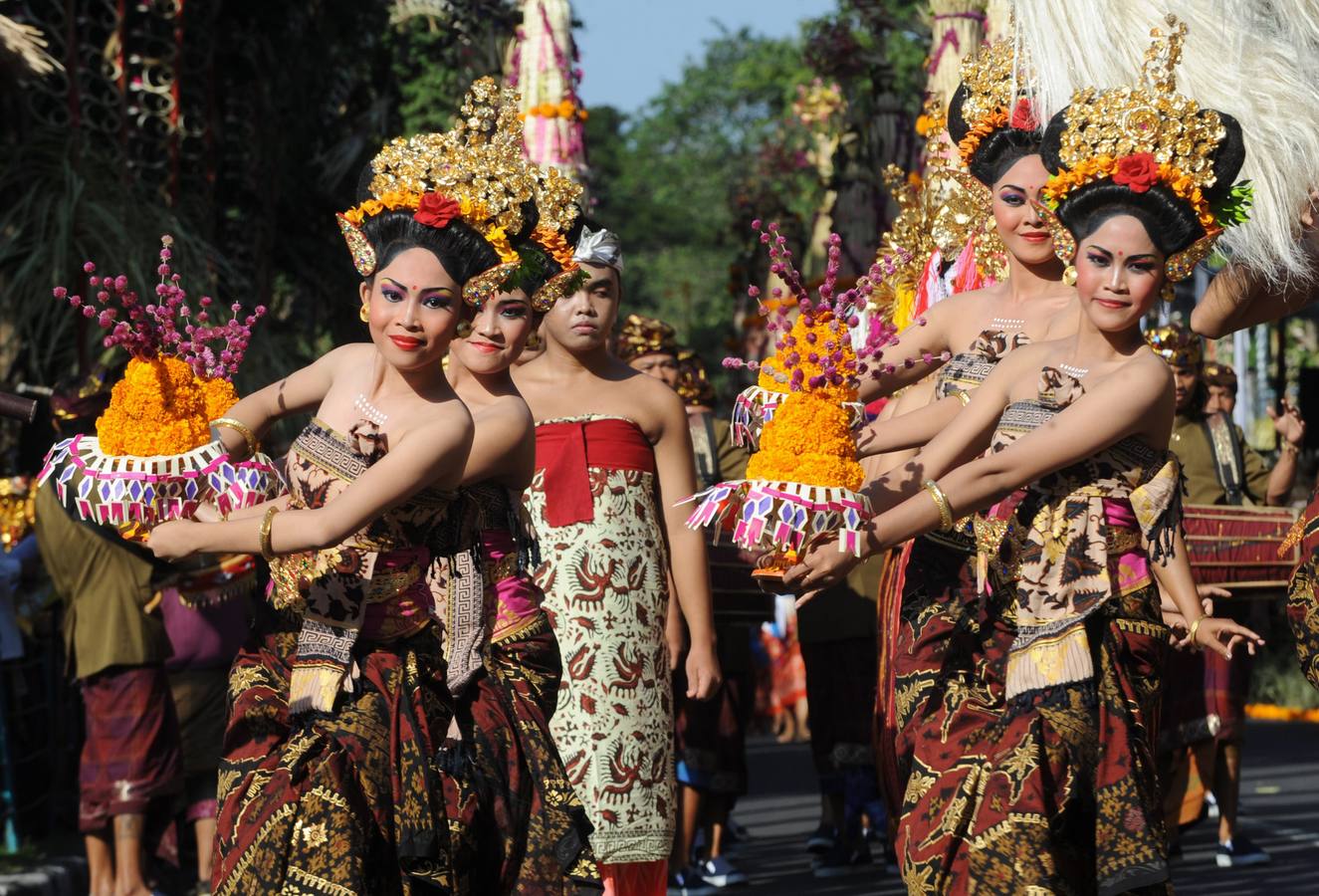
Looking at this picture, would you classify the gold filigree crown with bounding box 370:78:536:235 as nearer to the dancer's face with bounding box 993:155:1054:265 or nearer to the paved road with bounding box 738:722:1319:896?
the dancer's face with bounding box 993:155:1054:265

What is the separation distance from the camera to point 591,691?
7320mm

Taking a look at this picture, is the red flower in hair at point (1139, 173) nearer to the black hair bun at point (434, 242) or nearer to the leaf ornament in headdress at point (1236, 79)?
the leaf ornament in headdress at point (1236, 79)

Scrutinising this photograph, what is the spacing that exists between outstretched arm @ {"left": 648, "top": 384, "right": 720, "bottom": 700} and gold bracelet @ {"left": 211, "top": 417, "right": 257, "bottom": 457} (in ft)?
5.80

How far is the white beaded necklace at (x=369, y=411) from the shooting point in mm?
5824

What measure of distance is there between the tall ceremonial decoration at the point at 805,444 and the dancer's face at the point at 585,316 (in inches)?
81.0

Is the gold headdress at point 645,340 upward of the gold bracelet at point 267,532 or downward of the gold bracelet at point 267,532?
upward

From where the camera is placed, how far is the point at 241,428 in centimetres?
611

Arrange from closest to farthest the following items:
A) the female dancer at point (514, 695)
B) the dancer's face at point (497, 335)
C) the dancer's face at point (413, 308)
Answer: the dancer's face at point (413, 308) → the female dancer at point (514, 695) → the dancer's face at point (497, 335)

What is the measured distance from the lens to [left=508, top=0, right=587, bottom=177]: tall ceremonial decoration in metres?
11.4

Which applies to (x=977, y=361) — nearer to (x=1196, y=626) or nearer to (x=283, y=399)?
(x=1196, y=626)

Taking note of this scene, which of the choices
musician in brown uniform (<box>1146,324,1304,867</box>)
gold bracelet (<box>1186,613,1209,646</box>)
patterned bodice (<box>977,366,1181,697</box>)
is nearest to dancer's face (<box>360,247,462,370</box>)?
patterned bodice (<box>977,366,1181,697</box>)

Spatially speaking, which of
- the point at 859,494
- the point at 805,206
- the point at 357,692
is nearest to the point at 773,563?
the point at 859,494

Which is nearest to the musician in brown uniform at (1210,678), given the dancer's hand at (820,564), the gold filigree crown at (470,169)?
the gold filigree crown at (470,169)

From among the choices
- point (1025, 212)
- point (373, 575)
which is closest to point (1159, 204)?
point (1025, 212)
